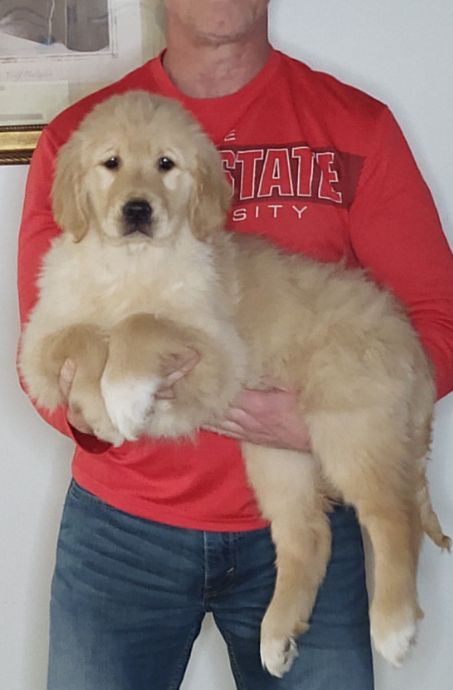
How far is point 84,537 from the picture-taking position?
178 centimetres

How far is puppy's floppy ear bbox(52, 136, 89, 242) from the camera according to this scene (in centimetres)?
170

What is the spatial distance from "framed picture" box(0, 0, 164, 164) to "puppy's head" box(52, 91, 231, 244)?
0.52 meters

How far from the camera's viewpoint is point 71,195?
1.70 meters

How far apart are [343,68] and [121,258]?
0.82 meters

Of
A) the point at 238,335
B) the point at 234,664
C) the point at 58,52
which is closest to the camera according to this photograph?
the point at 238,335

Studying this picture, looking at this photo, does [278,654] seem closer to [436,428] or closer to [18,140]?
[436,428]

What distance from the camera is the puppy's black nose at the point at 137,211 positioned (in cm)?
163

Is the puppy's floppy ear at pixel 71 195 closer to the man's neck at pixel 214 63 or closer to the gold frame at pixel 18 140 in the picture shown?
the man's neck at pixel 214 63

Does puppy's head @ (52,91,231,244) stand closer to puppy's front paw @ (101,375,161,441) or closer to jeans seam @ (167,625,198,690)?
puppy's front paw @ (101,375,161,441)

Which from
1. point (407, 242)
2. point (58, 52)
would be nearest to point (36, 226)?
point (58, 52)

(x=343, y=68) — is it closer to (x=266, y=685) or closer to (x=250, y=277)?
(x=250, y=277)

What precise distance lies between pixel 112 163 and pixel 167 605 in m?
0.74

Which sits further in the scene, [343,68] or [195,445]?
[343,68]

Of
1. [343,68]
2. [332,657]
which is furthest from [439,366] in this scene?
[343,68]
